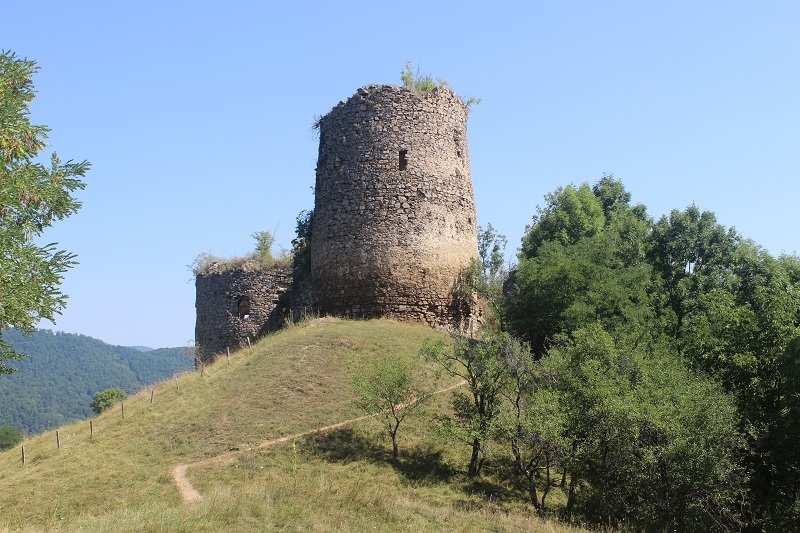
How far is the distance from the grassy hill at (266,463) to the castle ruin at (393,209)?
152cm

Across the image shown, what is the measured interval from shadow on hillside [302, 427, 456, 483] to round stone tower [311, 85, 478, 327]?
6904 mm

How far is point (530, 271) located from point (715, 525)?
10.8 m

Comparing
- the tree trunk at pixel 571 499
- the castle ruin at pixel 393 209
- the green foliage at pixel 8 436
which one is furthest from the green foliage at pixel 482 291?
the green foliage at pixel 8 436

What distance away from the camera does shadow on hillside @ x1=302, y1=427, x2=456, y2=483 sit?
1531cm

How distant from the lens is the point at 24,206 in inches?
480

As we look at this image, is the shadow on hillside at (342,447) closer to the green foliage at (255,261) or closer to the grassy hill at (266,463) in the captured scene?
the grassy hill at (266,463)

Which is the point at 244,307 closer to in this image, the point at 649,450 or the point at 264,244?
the point at 264,244

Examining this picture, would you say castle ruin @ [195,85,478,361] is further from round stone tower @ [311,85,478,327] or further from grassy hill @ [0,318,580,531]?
grassy hill @ [0,318,580,531]

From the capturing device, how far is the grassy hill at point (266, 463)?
1229 cm

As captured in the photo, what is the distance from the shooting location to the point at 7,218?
38.8 ft

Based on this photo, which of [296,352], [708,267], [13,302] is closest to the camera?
[13,302]

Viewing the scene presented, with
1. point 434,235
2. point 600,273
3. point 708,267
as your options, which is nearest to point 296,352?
point 434,235

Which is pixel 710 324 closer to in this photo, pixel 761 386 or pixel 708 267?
pixel 761 386

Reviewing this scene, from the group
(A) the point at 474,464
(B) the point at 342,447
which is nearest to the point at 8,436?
(B) the point at 342,447
